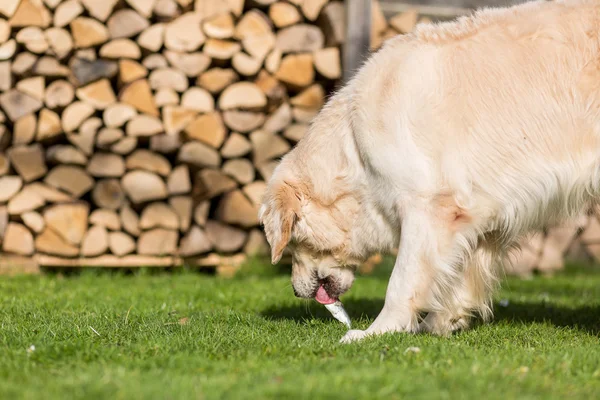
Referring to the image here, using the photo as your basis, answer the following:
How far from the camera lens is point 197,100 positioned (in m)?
6.87

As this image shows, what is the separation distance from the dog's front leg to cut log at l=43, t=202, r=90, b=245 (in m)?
3.67

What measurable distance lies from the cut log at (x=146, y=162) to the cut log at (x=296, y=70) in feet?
4.32

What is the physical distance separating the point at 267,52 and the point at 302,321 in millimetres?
3296

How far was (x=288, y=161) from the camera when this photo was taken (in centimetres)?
442

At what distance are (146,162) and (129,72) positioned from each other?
797mm

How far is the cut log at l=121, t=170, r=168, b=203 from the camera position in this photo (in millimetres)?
6723

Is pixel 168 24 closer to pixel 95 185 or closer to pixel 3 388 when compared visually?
pixel 95 185

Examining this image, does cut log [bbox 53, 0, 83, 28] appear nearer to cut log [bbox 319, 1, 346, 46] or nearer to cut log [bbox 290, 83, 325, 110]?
cut log [bbox 290, 83, 325, 110]

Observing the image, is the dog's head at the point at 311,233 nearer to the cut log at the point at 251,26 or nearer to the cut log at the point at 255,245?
the cut log at the point at 255,245

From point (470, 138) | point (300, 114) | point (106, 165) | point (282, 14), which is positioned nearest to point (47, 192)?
point (106, 165)

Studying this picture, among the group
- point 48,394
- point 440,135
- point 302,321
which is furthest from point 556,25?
point 48,394

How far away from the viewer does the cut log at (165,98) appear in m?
6.76

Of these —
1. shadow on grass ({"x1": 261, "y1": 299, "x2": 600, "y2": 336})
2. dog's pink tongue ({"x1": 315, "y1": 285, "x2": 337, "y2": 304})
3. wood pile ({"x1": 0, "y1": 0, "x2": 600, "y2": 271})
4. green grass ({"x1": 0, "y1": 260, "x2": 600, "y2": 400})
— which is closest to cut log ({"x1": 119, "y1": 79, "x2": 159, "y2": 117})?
wood pile ({"x1": 0, "y1": 0, "x2": 600, "y2": 271})

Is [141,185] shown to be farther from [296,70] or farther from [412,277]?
[412,277]
